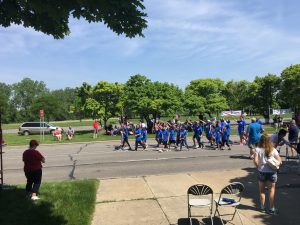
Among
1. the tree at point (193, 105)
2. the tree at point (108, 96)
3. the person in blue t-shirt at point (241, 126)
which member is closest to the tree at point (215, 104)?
the tree at point (193, 105)

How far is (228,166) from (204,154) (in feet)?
12.7

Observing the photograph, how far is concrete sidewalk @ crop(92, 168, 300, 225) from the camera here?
25.5 feet

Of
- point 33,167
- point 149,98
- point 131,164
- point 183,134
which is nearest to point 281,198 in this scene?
point 33,167

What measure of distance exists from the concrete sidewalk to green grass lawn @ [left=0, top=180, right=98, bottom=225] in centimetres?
30

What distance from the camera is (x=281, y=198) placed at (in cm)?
927

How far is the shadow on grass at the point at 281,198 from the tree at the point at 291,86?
41996 mm

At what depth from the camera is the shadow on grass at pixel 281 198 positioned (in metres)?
7.63

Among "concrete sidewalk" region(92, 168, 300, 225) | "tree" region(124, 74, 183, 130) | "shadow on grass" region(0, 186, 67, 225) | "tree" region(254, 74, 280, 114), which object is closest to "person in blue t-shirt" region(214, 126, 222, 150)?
"concrete sidewalk" region(92, 168, 300, 225)

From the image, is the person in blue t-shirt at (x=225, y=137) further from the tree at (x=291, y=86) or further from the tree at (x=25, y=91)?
the tree at (x=25, y=91)

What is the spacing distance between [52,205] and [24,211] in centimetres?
70

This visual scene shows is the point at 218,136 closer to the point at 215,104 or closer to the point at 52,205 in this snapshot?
the point at 52,205

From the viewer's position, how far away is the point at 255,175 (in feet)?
40.4

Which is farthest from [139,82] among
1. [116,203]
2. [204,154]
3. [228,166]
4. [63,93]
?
[63,93]

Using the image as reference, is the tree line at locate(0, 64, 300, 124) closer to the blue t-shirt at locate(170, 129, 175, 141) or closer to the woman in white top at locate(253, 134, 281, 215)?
the blue t-shirt at locate(170, 129, 175, 141)
